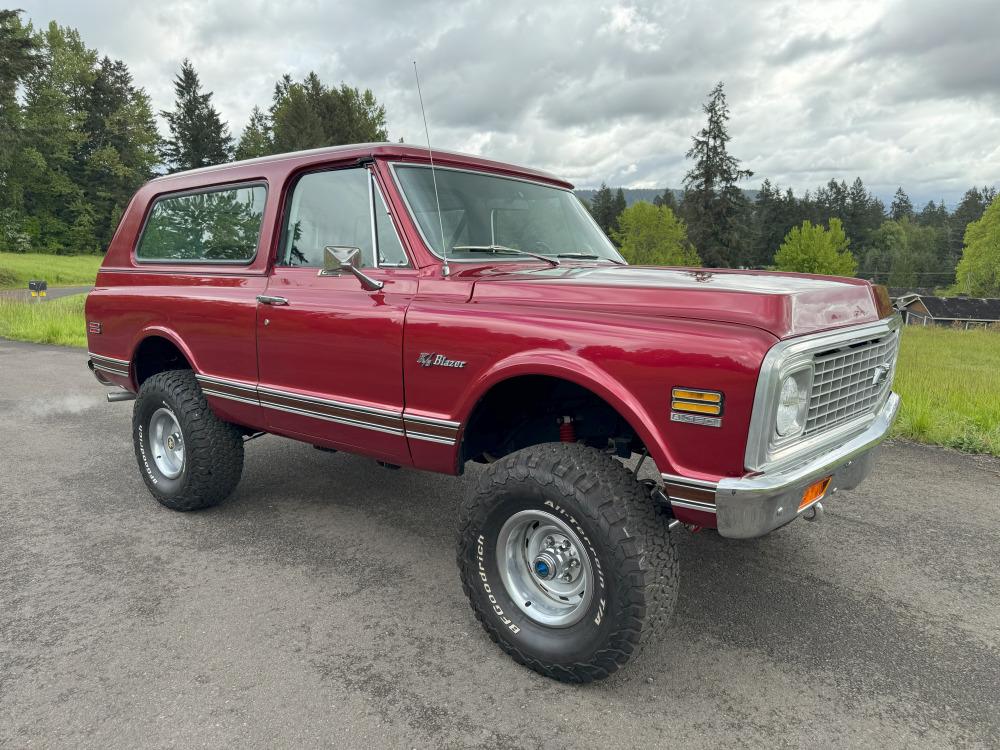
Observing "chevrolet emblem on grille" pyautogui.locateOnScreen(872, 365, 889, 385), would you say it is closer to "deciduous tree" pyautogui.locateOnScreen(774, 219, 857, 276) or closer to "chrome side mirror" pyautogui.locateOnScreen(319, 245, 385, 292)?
"chrome side mirror" pyautogui.locateOnScreen(319, 245, 385, 292)

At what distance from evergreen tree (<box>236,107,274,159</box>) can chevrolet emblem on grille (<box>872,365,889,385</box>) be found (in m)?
67.9

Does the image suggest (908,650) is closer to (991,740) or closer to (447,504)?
(991,740)

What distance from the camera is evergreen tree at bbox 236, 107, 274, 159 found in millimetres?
66625

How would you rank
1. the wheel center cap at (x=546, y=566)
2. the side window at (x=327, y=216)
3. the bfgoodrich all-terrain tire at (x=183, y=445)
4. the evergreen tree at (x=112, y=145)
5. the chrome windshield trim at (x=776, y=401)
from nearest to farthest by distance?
the chrome windshield trim at (x=776, y=401) → the wheel center cap at (x=546, y=566) → the side window at (x=327, y=216) → the bfgoodrich all-terrain tire at (x=183, y=445) → the evergreen tree at (x=112, y=145)

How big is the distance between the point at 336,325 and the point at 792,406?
6.82 ft

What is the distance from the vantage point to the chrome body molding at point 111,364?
4621 mm

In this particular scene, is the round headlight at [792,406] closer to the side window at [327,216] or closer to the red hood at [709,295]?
the red hood at [709,295]

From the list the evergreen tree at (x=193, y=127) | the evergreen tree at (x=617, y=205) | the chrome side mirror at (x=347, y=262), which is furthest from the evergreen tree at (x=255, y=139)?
the chrome side mirror at (x=347, y=262)

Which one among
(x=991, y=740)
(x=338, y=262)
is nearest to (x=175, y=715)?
(x=338, y=262)

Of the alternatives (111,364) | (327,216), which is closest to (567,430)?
(327,216)

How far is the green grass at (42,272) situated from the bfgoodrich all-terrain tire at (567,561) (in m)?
35.2

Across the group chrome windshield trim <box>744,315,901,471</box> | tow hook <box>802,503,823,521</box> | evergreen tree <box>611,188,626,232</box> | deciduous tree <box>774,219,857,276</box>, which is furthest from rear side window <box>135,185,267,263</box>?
evergreen tree <box>611,188,626,232</box>

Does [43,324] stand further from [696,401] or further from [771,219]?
[771,219]

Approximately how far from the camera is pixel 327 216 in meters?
3.61
